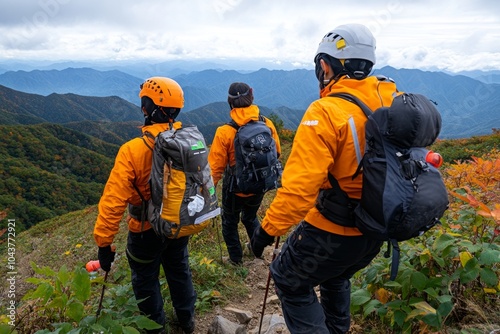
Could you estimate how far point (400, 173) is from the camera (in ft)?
7.29

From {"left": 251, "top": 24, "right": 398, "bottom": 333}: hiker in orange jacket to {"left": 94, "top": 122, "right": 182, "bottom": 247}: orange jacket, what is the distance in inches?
57.4

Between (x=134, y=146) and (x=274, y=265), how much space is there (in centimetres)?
181

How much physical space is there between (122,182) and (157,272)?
128cm

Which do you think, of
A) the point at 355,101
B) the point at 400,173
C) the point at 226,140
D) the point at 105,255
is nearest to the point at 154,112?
the point at 105,255

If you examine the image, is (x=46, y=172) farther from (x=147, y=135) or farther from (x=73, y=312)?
(x=73, y=312)

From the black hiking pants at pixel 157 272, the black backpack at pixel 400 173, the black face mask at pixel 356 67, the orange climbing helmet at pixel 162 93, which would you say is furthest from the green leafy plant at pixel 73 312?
the black face mask at pixel 356 67

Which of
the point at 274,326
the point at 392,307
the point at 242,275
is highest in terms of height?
the point at 392,307

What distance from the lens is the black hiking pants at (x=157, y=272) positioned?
3.84 meters

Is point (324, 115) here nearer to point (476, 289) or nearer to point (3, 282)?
point (476, 289)

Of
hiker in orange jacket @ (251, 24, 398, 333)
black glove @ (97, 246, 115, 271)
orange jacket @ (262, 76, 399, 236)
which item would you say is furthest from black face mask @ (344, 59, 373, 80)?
black glove @ (97, 246, 115, 271)

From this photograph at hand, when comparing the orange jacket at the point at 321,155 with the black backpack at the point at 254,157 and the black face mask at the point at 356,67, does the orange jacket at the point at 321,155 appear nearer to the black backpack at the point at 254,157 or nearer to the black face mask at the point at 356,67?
the black face mask at the point at 356,67

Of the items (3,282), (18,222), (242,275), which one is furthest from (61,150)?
(242,275)

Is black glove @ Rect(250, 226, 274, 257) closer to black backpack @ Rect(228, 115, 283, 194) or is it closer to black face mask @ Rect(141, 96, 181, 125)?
black face mask @ Rect(141, 96, 181, 125)

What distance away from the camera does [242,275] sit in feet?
19.7
